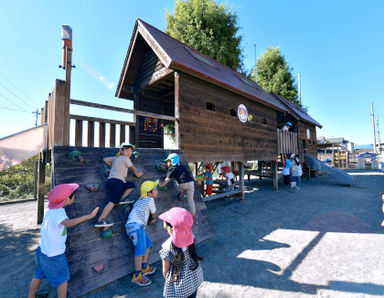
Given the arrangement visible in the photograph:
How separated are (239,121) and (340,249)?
591 cm

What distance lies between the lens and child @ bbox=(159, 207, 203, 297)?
6.45ft

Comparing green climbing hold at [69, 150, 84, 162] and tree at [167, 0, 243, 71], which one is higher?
tree at [167, 0, 243, 71]

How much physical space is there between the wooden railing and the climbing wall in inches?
399

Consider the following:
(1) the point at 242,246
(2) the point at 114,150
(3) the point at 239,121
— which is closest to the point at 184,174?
(2) the point at 114,150

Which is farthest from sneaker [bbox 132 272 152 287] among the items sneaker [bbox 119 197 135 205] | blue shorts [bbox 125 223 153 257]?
sneaker [bbox 119 197 135 205]

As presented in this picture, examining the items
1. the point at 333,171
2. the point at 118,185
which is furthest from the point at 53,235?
the point at 333,171

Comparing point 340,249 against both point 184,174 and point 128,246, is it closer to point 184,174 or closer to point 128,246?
point 184,174

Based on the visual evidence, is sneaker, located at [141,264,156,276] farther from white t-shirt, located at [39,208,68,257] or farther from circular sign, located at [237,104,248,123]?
circular sign, located at [237,104,248,123]

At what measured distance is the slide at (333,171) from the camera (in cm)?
1454

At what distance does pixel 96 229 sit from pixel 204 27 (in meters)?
20.6

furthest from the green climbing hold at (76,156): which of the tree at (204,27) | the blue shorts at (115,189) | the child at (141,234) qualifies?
the tree at (204,27)

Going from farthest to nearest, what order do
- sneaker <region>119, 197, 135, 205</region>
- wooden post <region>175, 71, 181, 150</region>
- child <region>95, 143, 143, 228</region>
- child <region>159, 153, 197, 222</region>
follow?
wooden post <region>175, 71, 181, 150</region> → child <region>159, 153, 197, 222</region> → sneaker <region>119, 197, 135, 205</region> → child <region>95, 143, 143, 228</region>

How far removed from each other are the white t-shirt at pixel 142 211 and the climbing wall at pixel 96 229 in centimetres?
39

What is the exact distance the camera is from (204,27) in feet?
61.2
